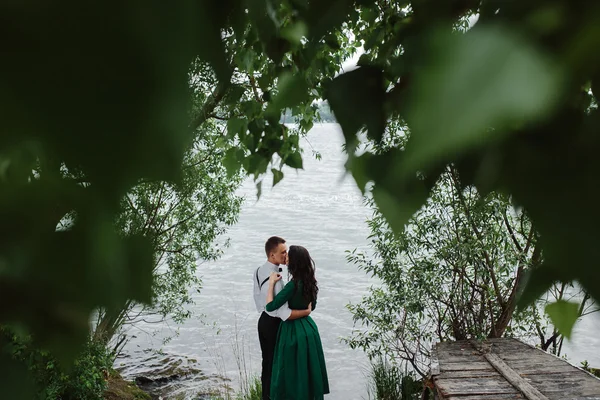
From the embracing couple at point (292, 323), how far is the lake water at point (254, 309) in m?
0.87

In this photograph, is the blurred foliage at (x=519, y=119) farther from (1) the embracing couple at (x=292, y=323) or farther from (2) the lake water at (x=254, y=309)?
(1) the embracing couple at (x=292, y=323)

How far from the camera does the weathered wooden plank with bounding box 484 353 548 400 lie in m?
3.12

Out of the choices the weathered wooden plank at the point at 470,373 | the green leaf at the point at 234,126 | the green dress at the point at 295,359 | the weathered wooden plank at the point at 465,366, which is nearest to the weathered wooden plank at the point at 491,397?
the weathered wooden plank at the point at 470,373

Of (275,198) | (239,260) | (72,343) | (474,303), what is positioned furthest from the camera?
(275,198)

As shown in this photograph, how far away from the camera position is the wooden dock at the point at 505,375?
10.3 ft

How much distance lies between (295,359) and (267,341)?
33 cm

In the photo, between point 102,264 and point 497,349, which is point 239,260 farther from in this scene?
point 102,264

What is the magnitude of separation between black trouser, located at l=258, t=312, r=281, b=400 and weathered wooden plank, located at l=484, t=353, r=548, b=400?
161 centimetres

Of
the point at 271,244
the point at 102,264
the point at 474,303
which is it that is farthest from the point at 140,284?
the point at 474,303

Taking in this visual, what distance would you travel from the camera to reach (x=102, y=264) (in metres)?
0.19

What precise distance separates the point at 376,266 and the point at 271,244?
1.06m

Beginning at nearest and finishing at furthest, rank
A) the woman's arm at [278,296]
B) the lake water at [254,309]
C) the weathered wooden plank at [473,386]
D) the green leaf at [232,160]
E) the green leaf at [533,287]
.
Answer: the green leaf at [533,287]
the green leaf at [232,160]
the weathered wooden plank at [473,386]
the woman's arm at [278,296]
the lake water at [254,309]

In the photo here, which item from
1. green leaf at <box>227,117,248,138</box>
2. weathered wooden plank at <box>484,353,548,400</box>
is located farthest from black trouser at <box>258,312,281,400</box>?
green leaf at <box>227,117,248,138</box>

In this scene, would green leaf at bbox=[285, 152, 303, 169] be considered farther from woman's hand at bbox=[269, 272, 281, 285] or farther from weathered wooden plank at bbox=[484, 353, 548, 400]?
woman's hand at bbox=[269, 272, 281, 285]
